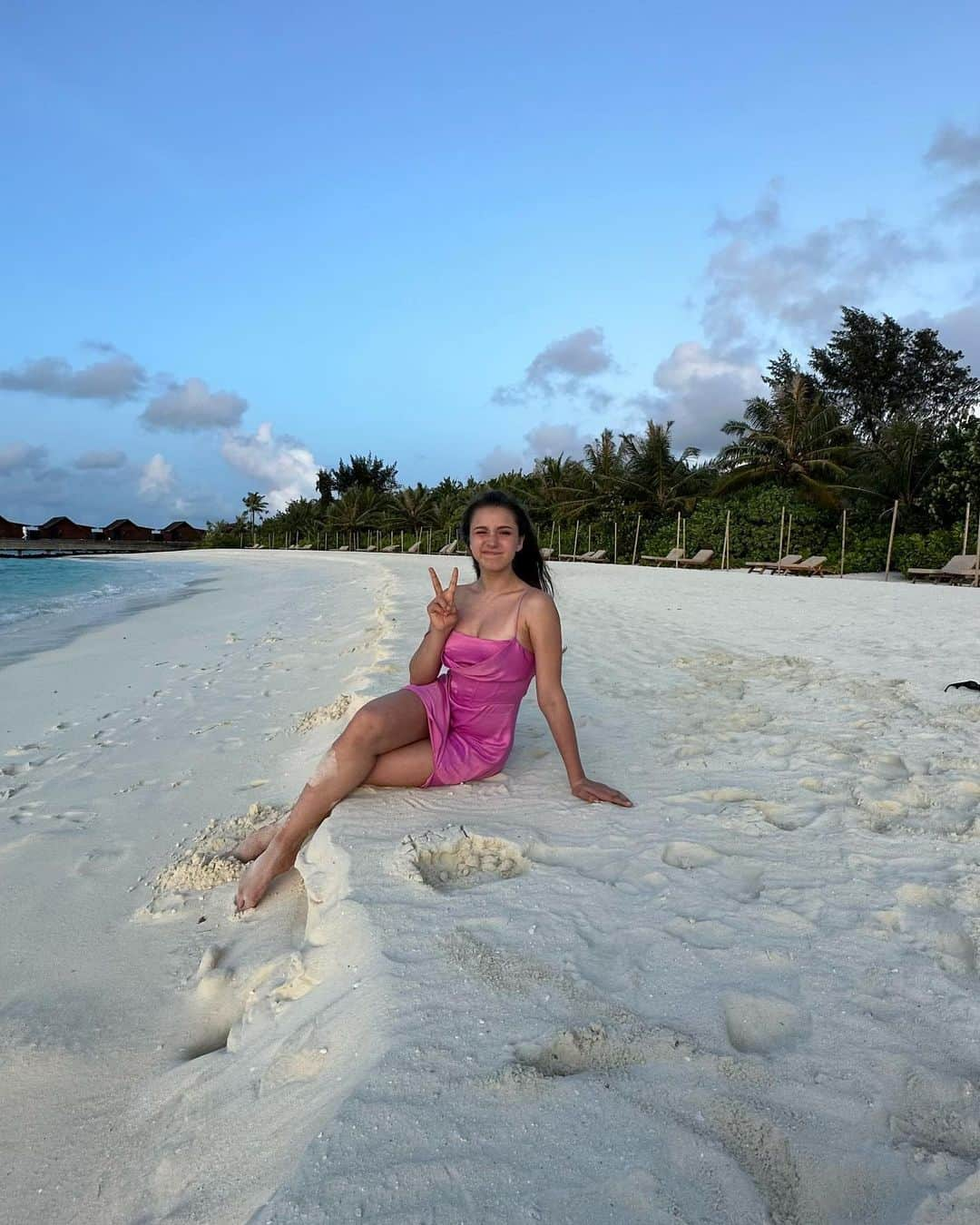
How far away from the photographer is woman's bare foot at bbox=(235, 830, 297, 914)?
2.43 metres

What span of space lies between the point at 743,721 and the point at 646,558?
970 inches

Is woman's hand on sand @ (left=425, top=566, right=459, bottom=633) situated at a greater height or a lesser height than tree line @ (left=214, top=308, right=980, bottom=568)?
lesser

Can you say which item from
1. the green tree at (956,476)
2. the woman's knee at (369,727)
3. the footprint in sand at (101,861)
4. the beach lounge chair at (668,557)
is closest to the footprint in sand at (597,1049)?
the woman's knee at (369,727)

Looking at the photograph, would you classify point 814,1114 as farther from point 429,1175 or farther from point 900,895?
point 900,895

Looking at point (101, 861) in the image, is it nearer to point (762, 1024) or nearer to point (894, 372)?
point (762, 1024)

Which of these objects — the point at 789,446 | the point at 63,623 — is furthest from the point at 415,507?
the point at 63,623

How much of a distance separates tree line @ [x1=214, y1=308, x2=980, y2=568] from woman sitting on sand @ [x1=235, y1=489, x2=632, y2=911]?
760 inches

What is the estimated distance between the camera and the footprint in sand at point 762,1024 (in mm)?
1642

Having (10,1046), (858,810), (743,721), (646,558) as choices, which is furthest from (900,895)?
(646,558)

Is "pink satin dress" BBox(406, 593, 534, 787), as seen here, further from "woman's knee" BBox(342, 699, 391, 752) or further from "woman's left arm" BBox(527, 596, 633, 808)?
"woman's knee" BBox(342, 699, 391, 752)

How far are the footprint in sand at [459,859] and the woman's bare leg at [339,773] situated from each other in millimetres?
326

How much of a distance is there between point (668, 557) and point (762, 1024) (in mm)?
24780

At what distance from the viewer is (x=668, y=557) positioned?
25.7m

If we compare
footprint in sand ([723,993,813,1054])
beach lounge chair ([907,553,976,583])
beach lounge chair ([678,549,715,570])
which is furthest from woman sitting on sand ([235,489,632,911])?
beach lounge chair ([678,549,715,570])
